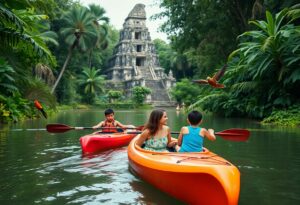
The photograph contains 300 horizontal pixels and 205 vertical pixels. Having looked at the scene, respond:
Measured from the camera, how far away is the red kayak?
363 inches

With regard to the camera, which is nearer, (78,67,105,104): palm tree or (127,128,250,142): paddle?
(127,128,250,142): paddle

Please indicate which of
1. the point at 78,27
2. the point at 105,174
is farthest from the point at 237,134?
the point at 78,27

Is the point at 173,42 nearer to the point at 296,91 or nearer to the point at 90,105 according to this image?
the point at 296,91

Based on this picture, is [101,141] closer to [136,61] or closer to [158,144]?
[158,144]

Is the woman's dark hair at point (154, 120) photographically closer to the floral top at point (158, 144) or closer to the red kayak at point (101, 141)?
the floral top at point (158, 144)

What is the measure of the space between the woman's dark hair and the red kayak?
3016mm

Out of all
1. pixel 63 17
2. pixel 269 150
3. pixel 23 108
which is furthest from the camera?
pixel 63 17

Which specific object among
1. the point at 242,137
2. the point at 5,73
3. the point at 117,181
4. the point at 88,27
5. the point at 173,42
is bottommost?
the point at 117,181

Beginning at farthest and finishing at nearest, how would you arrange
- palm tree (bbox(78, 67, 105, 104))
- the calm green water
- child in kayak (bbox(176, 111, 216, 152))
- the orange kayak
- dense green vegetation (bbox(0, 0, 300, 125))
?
palm tree (bbox(78, 67, 105, 104))
dense green vegetation (bbox(0, 0, 300, 125))
child in kayak (bbox(176, 111, 216, 152))
the calm green water
the orange kayak

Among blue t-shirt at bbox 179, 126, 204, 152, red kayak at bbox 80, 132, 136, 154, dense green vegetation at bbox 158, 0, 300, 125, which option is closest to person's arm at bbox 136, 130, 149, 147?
A: blue t-shirt at bbox 179, 126, 204, 152

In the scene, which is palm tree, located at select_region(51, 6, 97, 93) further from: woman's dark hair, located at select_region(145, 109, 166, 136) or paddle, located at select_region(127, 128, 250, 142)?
woman's dark hair, located at select_region(145, 109, 166, 136)

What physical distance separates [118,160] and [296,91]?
1171 cm

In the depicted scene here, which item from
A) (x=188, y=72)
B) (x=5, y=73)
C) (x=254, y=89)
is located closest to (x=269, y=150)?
(x=254, y=89)

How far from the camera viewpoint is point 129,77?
62656mm
